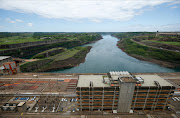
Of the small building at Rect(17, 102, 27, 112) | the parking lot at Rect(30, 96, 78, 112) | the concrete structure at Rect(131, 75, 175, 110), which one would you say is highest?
the concrete structure at Rect(131, 75, 175, 110)

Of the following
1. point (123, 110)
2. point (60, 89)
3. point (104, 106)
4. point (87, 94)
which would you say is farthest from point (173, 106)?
point (60, 89)

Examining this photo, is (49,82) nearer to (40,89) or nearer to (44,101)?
(40,89)

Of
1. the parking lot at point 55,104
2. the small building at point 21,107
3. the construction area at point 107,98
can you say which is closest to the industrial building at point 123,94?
the construction area at point 107,98

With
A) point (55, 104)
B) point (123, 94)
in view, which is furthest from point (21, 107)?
point (123, 94)

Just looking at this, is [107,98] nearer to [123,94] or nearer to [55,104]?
[123,94]

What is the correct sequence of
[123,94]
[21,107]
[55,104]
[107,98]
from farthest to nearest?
1. [55,104]
2. [21,107]
3. [107,98]
4. [123,94]

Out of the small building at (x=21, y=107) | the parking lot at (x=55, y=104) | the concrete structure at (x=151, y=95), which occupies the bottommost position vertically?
the parking lot at (x=55, y=104)

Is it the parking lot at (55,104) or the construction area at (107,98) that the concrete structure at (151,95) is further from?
the parking lot at (55,104)

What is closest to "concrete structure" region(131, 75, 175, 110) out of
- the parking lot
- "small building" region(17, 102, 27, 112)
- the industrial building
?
the industrial building

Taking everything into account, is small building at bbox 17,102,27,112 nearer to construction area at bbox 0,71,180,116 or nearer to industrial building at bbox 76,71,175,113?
construction area at bbox 0,71,180,116
